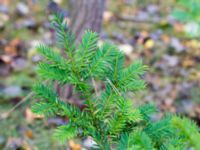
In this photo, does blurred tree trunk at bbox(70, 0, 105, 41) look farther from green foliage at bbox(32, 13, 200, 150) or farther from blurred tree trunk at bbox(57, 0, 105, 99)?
green foliage at bbox(32, 13, 200, 150)

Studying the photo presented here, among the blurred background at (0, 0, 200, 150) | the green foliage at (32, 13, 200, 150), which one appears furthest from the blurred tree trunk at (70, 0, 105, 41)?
the green foliage at (32, 13, 200, 150)

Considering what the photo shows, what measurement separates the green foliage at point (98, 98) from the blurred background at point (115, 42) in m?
1.44

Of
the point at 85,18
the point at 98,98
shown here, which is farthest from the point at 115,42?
the point at 98,98

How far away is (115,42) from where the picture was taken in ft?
12.5

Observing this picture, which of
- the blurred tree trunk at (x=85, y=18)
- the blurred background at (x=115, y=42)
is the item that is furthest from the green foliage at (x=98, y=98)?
the blurred tree trunk at (x=85, y=18)

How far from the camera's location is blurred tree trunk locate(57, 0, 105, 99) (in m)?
2.75

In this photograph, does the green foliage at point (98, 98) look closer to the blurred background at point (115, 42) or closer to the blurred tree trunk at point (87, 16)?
the blurred background at point (115, 42)

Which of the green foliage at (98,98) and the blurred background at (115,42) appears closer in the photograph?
the green foliage at (98,98)

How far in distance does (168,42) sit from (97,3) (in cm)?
142

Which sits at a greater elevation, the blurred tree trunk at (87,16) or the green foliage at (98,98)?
the blurred tree trunk at (87,16)

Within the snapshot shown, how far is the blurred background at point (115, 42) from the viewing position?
Answer: 2734 mm

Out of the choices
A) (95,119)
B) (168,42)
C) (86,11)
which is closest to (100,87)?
(86,11)

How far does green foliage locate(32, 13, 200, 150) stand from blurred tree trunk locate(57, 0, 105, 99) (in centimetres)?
162

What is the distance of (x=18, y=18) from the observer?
3871 millimetres
